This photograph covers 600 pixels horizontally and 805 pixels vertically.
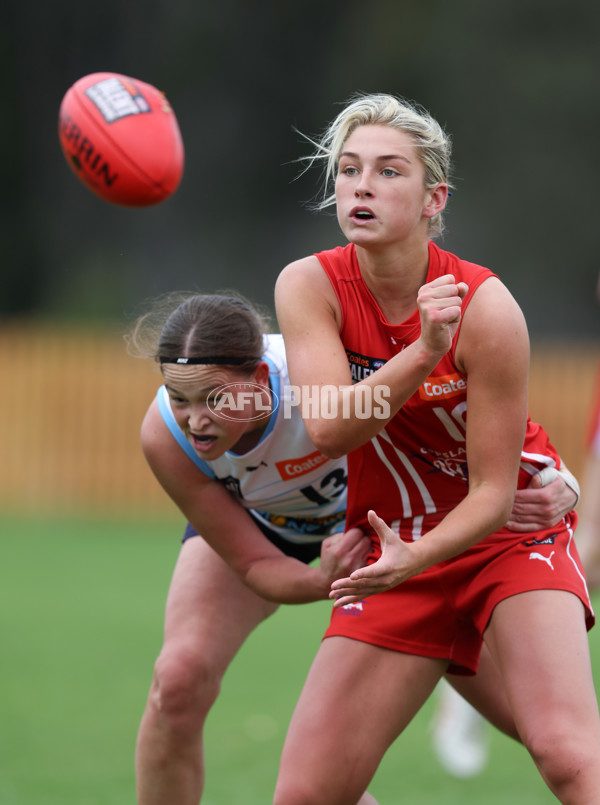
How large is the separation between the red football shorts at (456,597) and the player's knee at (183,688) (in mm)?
525

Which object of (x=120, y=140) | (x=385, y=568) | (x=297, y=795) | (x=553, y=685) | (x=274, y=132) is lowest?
(x=297, y=795)

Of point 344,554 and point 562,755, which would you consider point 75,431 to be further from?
point 562,755

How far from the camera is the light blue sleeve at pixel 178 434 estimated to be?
3549 millimetres

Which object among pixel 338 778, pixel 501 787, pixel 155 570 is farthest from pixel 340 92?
pixel 338 778

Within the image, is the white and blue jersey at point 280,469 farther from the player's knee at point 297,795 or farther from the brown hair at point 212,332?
the player's knee at point 297,795

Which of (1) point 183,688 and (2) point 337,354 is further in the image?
(1) point 183,688

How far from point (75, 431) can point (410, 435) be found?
10.9m

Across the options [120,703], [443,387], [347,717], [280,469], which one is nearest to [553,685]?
[347,717]

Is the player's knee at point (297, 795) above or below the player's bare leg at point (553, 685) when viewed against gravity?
below

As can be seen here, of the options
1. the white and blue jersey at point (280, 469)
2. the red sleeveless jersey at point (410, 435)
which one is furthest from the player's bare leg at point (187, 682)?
the red sleeveless jersey at point (410, 435)

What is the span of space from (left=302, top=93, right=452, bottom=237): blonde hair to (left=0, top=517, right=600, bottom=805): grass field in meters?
2.57

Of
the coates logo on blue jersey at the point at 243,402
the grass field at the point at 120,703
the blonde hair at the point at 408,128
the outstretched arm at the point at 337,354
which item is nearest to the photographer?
the outstretched arm at the point at 337,354

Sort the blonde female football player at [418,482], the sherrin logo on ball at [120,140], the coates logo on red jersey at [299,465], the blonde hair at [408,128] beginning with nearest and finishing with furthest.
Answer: the blonde female football player at [418,482], the blonde hair at [408,128], the coates logo on red jersey at [299,465], the sherrin logo on ball at [120,140]

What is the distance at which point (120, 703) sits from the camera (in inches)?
233
